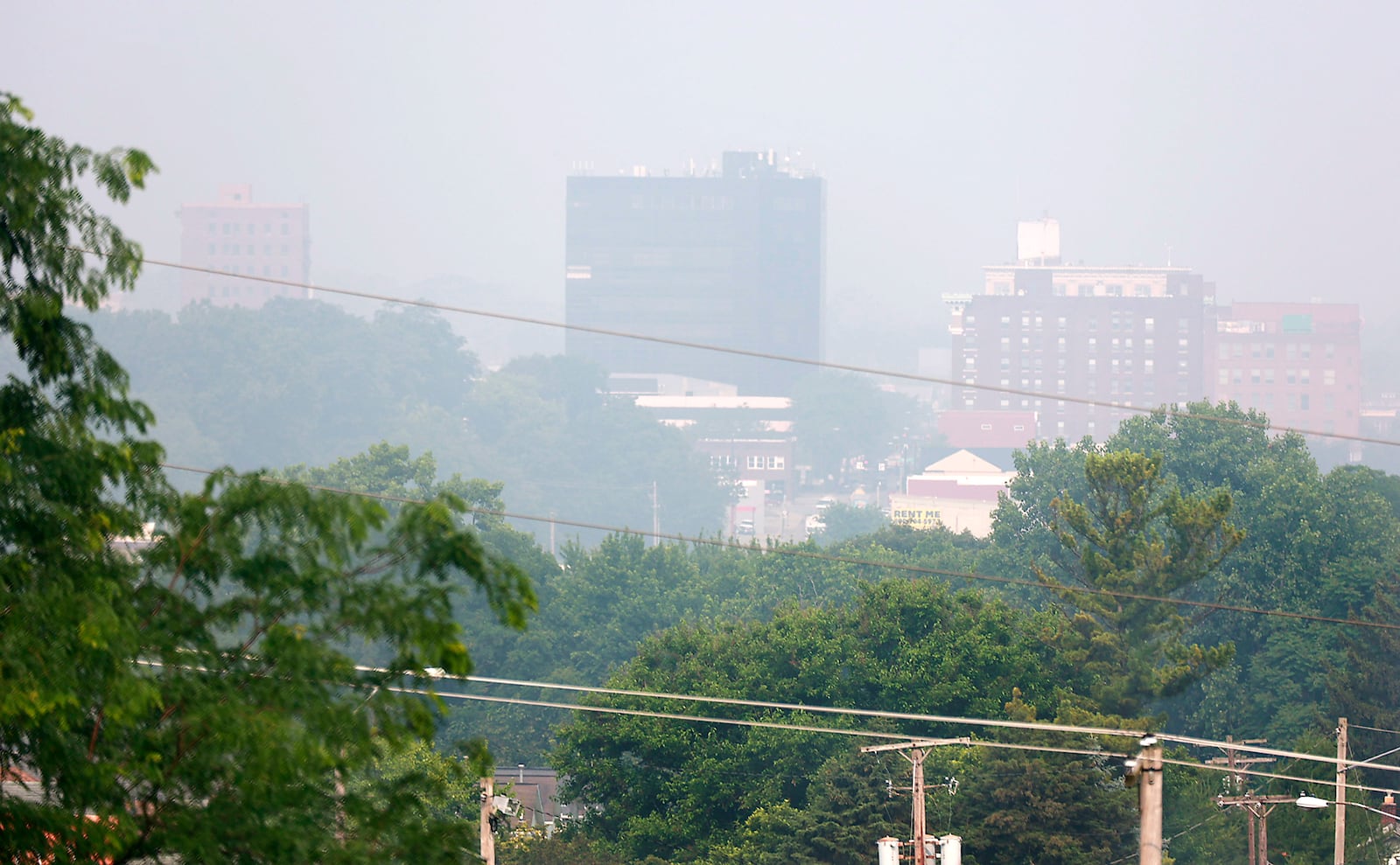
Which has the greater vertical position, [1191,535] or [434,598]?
[434,598]

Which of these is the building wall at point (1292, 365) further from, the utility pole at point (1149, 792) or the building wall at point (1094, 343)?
the utility pole at point (1149, 792)

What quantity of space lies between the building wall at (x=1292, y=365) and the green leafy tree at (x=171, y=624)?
165023 millimetres

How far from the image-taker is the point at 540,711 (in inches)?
2421

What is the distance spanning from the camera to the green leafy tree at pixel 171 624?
620 cm

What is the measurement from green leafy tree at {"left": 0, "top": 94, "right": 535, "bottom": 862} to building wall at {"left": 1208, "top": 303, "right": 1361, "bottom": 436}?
16502 cm

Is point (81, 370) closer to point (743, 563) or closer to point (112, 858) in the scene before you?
point (112, 858)

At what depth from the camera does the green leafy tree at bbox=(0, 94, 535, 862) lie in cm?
620

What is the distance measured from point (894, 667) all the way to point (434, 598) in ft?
118

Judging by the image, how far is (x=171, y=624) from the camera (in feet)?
22.7

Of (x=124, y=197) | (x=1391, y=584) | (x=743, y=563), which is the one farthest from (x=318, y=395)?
(x=124, y=197)

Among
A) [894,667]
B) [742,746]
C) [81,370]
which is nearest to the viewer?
[81,370]

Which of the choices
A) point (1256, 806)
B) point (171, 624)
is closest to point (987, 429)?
point (1256, 806)

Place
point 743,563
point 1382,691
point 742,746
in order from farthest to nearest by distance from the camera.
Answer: point 743,563 → point 1382,691 → point 742,746

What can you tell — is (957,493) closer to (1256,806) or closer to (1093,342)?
(1093,342)
